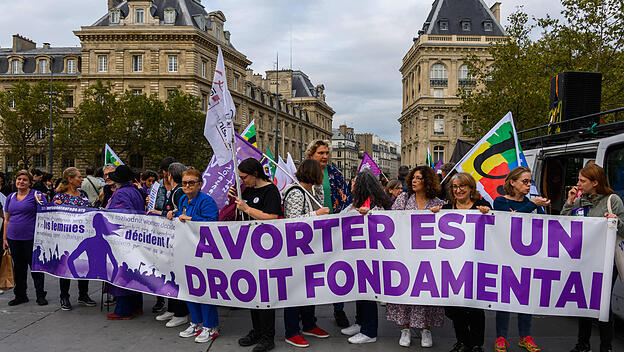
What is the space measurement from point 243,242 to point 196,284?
0.79m

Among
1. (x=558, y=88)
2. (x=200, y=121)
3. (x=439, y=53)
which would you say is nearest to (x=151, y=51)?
(x=200, y=121)

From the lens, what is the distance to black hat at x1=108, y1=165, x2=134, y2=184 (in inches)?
248

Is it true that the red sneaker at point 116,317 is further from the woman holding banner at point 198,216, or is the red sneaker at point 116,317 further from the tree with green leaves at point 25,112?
the tree with green leaves at point 25,112

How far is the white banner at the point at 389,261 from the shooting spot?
4820 mm

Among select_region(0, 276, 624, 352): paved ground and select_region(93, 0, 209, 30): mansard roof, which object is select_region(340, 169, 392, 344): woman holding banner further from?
select_region(93, 0, 209, 30): mansard roof

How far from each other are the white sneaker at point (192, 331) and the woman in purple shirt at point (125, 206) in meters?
1.09

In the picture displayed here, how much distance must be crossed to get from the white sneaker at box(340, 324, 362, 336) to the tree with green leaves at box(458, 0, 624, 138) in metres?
13.9

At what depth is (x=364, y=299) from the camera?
518 cm

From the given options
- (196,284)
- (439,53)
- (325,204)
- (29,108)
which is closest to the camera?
(196,284)

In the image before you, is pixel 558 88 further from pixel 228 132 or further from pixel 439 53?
pixel 439 53

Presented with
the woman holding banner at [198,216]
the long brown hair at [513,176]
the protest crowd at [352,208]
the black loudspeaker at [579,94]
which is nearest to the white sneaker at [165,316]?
the protest crowd at [352,208]

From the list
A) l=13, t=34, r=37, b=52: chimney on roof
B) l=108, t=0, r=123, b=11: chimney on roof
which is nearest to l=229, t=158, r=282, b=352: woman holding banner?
l=108, t=0, r=123, b=11: chimney on roof

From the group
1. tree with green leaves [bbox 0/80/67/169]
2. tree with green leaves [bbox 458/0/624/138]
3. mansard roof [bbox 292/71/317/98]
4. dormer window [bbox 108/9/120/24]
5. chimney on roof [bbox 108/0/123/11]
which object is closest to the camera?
tree with green leaves [bbox 458/0/624/138]

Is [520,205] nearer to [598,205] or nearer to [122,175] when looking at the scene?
[598,205]
